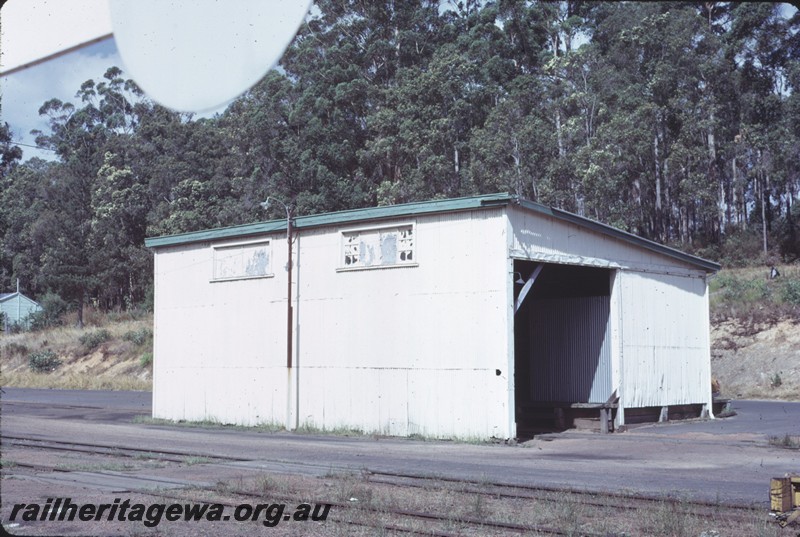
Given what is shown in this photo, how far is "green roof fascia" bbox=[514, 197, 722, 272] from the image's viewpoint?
1909cm

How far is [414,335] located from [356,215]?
3.28 meters

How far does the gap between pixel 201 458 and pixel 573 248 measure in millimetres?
10282

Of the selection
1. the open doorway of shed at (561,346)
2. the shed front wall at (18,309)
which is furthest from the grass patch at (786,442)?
the shed front wall at (18,309)

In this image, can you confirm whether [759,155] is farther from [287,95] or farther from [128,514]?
[128,514]

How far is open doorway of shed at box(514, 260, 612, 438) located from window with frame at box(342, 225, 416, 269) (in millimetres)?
3311

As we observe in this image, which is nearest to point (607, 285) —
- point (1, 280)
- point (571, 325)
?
point (571, 325)

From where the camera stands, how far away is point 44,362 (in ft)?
182

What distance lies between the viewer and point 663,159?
176 ft

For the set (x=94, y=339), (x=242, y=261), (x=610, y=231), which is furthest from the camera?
(x=94, y=339)

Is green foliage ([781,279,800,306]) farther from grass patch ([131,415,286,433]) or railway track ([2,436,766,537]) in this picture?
railway track ([2,436,766,537])

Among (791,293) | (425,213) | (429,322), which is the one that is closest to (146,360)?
(429,322)

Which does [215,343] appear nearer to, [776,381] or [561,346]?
[561,346]

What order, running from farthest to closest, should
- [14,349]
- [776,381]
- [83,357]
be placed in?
[14,349] < [83,357] < [776,381]

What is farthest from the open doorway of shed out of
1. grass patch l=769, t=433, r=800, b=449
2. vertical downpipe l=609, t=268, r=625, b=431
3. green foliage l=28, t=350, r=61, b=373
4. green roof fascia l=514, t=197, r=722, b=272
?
green foliage l=28, t=350, r=61, b=373
